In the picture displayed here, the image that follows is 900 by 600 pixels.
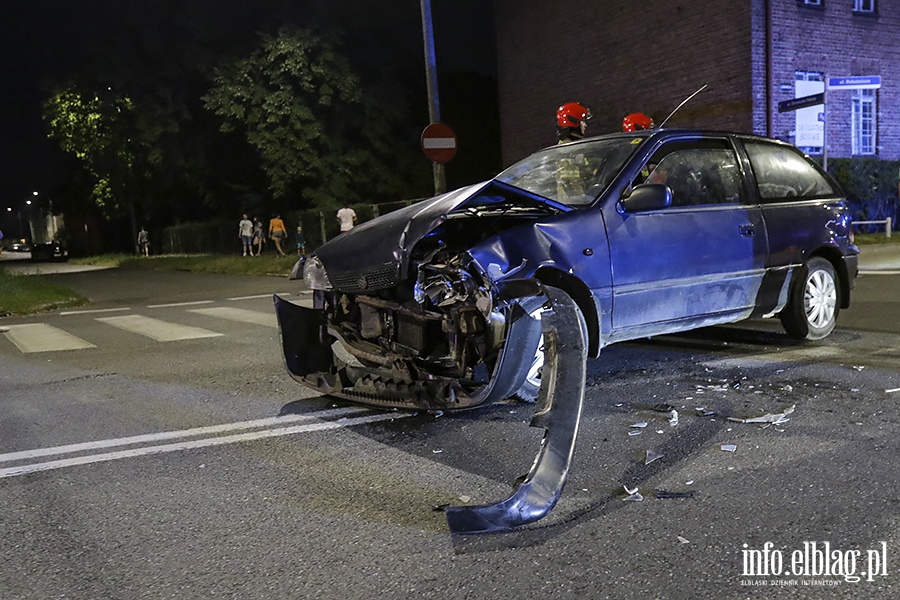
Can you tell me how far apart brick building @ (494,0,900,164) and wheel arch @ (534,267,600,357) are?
15970 mm

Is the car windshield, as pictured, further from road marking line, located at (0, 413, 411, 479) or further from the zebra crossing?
the zebra crossing

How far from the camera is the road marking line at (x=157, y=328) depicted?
9133mm

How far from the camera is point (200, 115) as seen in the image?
30.5 metres

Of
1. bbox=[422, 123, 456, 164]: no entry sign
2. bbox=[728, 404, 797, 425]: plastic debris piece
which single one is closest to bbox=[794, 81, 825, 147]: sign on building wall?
bbox=[422, 123, 456, 164]: no entry sign

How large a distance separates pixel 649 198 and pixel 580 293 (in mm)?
790

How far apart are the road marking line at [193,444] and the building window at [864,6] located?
2161cm

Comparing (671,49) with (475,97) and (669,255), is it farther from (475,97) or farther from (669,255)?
(669,255)

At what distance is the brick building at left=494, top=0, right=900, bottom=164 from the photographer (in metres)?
19.3

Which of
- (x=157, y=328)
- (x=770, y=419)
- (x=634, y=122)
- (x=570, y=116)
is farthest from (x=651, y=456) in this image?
(x=157, y=328)

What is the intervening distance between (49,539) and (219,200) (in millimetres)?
32970

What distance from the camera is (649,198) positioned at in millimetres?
5059

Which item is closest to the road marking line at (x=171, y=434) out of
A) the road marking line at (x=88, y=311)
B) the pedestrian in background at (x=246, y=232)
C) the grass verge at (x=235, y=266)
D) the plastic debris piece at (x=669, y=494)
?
the plastic debris piece at (x=669, y=494)

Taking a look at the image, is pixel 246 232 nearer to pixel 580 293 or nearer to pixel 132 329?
pixel 132 329

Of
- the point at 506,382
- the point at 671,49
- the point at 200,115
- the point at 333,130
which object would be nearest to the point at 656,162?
the point at 506,382
